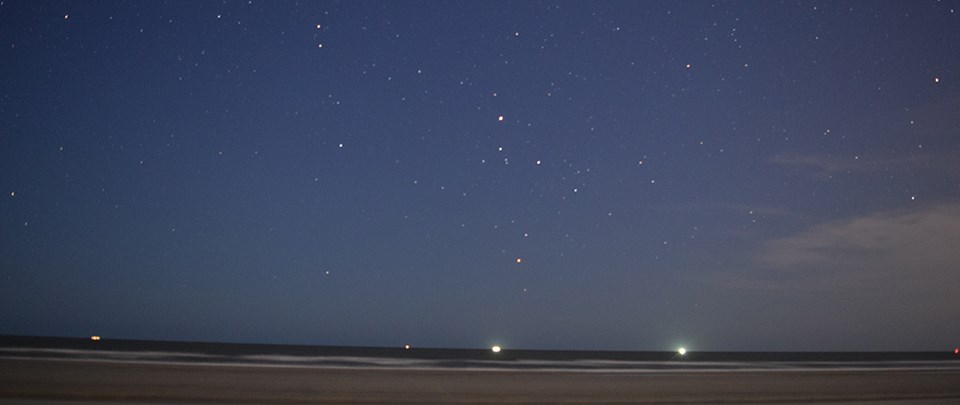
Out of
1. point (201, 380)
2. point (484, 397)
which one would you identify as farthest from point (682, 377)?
point (201, 380)

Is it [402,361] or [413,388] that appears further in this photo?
[402,361]

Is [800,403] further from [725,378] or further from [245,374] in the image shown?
[245,374]

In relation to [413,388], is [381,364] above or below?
above

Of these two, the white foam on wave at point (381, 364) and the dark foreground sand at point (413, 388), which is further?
the white foam on wave at point (381, 364)

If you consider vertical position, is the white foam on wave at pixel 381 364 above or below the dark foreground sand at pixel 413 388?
above

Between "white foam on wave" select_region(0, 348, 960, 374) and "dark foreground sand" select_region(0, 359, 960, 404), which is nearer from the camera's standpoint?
"dark foreground sand" select_region(0, 359, 960, 404)

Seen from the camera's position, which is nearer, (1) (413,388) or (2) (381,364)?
(1) (413,388)

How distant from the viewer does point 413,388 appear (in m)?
12.2

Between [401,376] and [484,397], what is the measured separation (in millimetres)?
3955

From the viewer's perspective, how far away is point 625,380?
15.5 meters

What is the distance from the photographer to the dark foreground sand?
10.2 meters

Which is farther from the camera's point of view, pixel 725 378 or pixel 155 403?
pixel 725 378

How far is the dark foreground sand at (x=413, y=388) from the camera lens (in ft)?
33.3

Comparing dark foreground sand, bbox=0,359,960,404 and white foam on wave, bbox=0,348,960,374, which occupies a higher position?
white foam on wave, bbox=0,348,960,374
